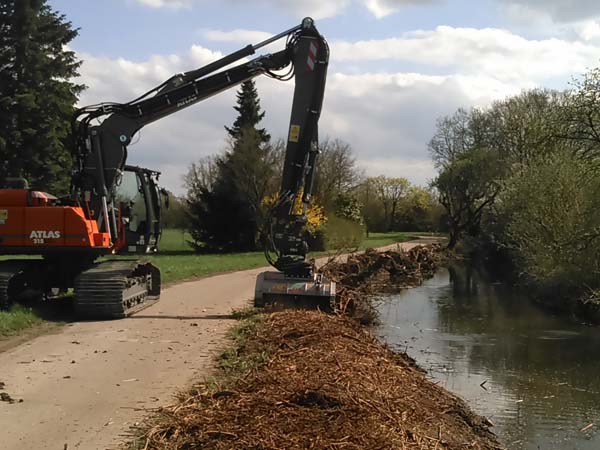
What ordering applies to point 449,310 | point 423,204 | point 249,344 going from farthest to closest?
point 423,204, point 449,310, point 249,344

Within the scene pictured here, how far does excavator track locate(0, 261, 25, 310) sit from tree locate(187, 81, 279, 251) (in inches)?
1224

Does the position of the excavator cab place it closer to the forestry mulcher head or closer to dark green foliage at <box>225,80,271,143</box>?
the forestry mulcher head

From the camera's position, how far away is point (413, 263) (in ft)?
120

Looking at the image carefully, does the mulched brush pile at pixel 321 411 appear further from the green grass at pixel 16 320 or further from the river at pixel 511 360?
the green grass at pixel 16 320

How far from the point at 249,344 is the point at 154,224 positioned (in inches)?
233

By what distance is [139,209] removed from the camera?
49.5ft

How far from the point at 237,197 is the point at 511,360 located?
111 ft

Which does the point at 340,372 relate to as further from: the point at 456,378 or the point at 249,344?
the point at 456,378

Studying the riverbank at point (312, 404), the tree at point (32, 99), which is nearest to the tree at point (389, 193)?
the tree at point (32, 99)

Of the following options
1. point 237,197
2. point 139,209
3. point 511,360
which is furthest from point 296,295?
point 237,197

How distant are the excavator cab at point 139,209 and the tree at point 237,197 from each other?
28779 millimetres

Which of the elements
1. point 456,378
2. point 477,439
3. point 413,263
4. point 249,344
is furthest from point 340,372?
point 413,263

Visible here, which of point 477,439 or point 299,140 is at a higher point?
point 299,140

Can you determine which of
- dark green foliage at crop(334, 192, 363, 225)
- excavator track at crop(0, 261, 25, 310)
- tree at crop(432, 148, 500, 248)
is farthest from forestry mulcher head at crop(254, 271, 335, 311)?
tree at crop(432, 148, 500, 248)
